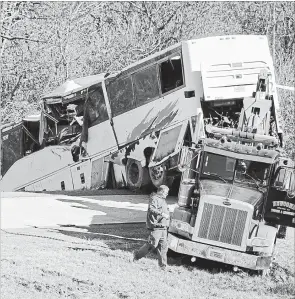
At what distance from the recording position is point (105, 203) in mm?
21609

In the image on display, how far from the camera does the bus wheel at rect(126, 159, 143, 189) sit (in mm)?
24172

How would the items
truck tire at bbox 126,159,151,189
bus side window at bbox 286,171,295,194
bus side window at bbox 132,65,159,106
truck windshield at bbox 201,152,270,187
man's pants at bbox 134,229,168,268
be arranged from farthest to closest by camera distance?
1. truck tire at bbox 126,159,151,189
2. bus side window at bbox 132,65,159,106
3. truck windshield at bbox 201,152,270,187
4. bus side window at bbox 286,171,295,194
5. man's pants at bbox 134,229,168,268

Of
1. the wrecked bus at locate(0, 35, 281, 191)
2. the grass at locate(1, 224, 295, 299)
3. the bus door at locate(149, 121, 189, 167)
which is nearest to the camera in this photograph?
the grass at locate(1, 224, 295, 299)

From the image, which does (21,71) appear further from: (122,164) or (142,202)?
(142,202)

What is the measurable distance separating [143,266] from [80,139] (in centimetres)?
1206

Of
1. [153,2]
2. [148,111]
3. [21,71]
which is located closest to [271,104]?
[148,111]

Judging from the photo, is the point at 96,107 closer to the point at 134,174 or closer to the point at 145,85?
the point at 145,85

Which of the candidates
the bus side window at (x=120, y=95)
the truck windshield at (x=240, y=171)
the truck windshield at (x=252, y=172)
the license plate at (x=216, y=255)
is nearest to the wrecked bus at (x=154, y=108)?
the bus side window at (x=120, y=95)

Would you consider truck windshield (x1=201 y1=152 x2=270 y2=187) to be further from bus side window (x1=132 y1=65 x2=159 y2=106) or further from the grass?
bus side window (x1=132 y1=65 x2=159 y2=106)

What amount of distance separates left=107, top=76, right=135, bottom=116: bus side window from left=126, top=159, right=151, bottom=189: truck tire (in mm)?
1712

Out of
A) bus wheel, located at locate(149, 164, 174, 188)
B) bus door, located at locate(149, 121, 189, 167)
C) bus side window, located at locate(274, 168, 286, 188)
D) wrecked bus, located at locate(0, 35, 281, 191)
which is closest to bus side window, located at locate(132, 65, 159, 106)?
wrecked bus, located at locate(0, 35, 281, 191)

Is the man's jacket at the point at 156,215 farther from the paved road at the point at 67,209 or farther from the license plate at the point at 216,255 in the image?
the paved road at the point at 67,209

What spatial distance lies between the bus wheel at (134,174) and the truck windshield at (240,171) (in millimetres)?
8851

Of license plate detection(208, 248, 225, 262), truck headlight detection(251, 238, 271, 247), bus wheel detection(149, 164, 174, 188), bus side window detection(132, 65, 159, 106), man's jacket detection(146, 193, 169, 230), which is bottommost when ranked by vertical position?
bus wheel detection(149, 164, 174, 188)
